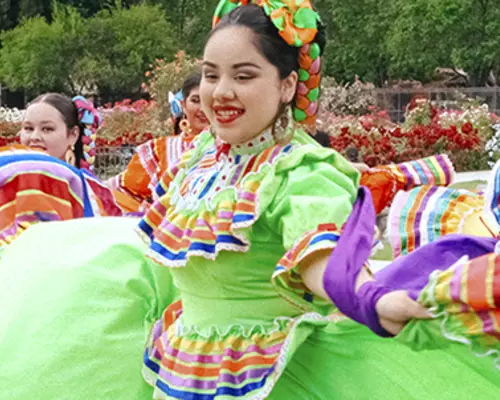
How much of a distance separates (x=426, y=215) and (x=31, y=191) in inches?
61.8

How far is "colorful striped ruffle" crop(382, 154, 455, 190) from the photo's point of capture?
11.4 feet

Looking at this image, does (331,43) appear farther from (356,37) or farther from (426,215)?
(426,215)

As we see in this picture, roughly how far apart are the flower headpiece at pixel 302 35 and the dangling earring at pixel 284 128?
0.09 feet

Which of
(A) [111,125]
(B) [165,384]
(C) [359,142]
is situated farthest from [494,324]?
(A) [111,125]

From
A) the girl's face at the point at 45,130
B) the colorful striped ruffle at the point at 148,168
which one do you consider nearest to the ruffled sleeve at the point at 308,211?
the girl's face at the point at 45,130

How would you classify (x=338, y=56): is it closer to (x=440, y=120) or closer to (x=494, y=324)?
(x=440, y=120)

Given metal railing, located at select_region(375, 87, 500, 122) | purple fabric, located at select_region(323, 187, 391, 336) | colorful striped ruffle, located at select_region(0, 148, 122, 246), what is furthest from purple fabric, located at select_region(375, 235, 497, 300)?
metal railing, located at select_region(375, 87, 500, 122)

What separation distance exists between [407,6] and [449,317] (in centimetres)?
3265

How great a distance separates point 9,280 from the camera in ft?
9.93

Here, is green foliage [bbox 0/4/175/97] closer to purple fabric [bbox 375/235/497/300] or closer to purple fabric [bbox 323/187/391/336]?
purple fabric [bbox 375/235/497/300]

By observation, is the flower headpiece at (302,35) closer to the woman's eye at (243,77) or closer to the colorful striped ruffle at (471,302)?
the woman's eye at (243,77)

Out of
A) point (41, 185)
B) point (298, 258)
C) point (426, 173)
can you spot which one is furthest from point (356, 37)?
point (298, 258)

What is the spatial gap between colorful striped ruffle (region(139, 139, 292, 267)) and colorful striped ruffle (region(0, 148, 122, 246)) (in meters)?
1.25

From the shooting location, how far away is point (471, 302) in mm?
1692
